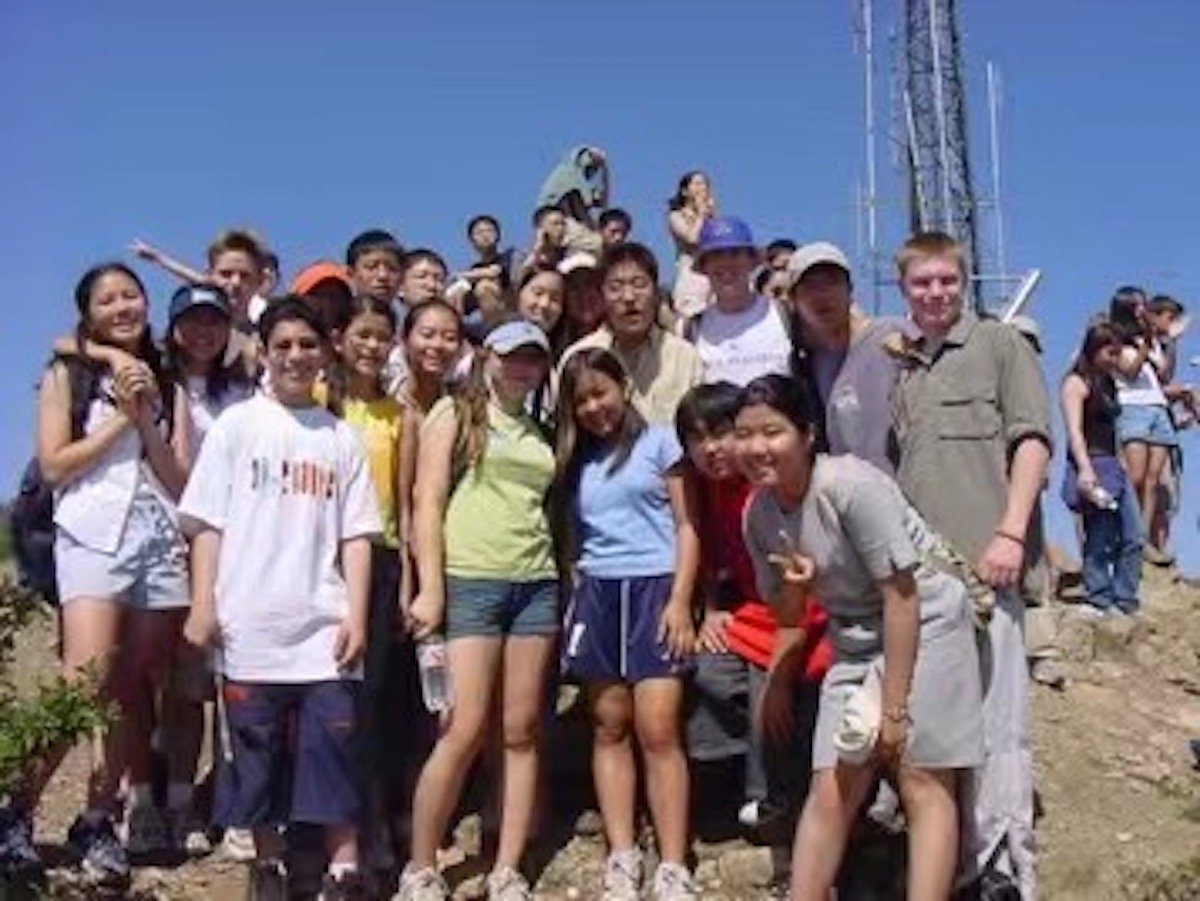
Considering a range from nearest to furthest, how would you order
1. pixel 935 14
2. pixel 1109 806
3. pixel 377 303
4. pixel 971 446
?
pixel 971 446 → pixel 377 303 → pixel 1109 806 → pixel 935 14

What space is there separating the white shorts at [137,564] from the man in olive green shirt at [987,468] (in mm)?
2757

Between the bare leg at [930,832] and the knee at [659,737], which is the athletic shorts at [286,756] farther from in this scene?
the bare leg at [930,832]

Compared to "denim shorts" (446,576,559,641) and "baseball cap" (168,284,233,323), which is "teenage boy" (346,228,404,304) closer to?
"baseball cap" (168,284,233,323)

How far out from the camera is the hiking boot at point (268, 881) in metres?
5.53

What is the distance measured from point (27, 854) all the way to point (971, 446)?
12.1 feet

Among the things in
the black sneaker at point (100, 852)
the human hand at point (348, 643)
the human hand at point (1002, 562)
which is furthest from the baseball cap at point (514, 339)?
the black sneaker at point (100, 852)

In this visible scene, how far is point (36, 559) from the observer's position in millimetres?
5848

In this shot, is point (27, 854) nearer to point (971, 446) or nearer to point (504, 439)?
point (504, 439)

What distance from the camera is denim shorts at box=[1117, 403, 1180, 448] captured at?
10328 millimetres

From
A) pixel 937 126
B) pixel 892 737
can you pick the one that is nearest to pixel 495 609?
pixel 892 737

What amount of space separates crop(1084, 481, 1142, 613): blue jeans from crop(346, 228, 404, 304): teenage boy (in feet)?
15.6

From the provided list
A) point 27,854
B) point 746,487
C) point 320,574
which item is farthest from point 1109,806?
point 27,854

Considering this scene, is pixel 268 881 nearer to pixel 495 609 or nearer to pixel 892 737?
pixel 495 609

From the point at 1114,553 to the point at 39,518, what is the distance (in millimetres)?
6664
